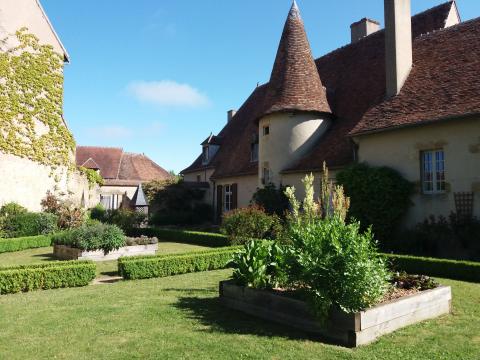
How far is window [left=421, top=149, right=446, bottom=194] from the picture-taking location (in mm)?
12531

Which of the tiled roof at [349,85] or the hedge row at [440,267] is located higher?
the tiled roof at [349,85]

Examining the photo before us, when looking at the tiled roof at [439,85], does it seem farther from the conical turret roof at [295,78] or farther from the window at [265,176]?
the window at [265,176]

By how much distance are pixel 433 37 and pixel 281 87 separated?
21.5ft

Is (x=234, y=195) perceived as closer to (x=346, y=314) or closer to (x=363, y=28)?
(x=363, y=28)

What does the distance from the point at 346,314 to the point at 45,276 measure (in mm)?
6973

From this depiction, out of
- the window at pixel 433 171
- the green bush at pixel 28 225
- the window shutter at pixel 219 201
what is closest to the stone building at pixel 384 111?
the window at pixel 433 171

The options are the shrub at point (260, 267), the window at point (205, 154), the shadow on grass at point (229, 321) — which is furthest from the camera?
the window at point (205, 154)

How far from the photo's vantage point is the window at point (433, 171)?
12.5m

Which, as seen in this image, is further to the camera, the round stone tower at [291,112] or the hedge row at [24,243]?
the round stone tower at [291,112]

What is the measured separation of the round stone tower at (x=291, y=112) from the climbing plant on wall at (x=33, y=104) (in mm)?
11460

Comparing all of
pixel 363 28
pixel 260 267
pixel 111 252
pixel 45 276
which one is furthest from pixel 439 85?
pixel 45 276

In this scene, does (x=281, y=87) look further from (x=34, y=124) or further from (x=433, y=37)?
(x=34, y=124)

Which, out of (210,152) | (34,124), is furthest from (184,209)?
(34,124)

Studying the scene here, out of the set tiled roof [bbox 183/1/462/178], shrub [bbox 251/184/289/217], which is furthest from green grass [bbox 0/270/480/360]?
shrub [bbox 251/184/289/217]
